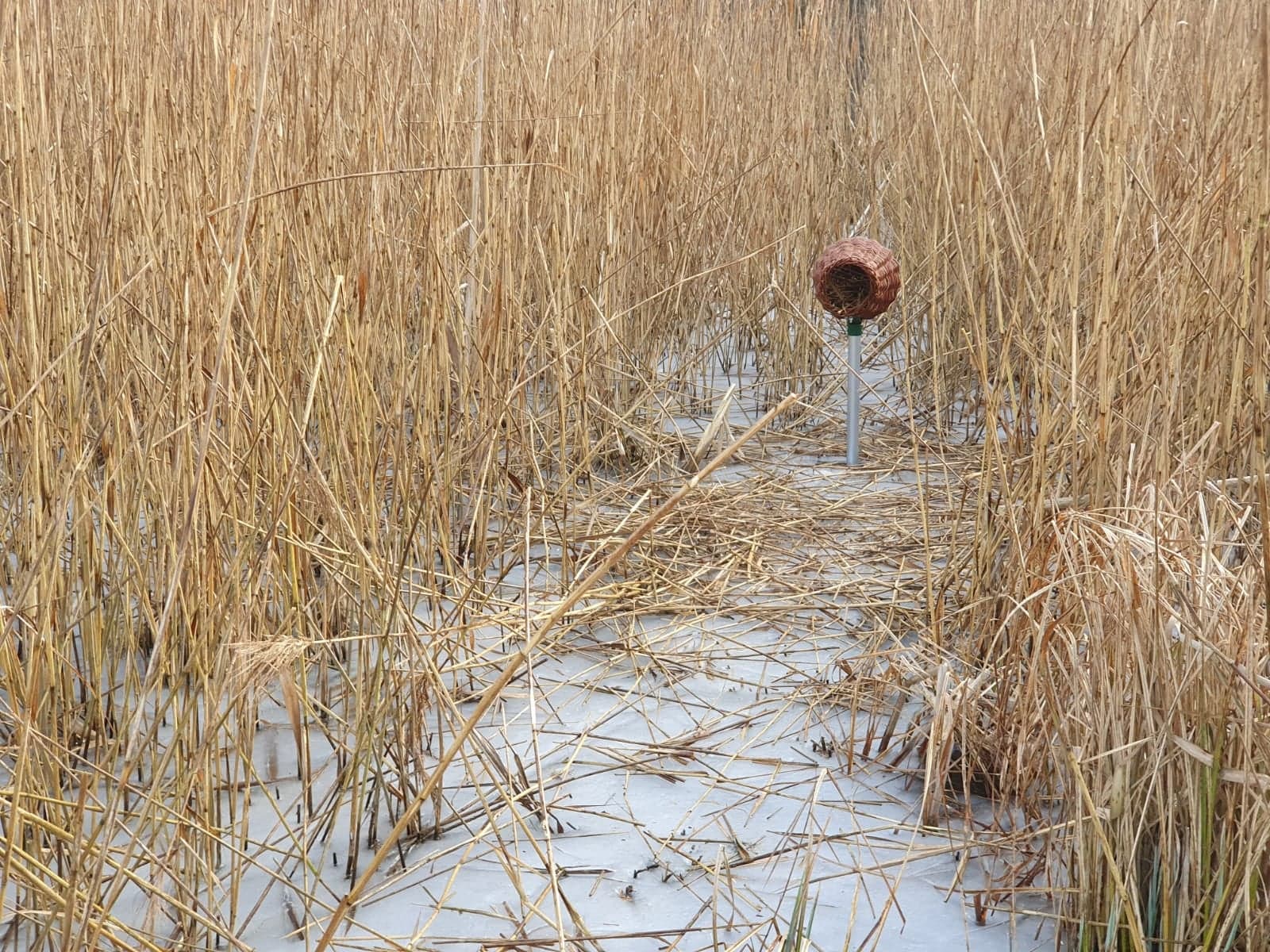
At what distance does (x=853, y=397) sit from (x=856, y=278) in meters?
0.27

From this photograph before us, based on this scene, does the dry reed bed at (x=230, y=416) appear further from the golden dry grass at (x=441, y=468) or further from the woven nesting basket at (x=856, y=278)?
the woven nesting basket at (x=856, y=278)

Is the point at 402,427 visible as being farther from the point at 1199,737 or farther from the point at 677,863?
the point at 1199,737

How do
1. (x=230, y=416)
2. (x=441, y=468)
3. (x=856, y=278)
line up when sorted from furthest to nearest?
(x=856, y=278) < (x=441, y=468) < (x=230, y=416)

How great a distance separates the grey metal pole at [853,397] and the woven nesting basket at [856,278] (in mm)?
34

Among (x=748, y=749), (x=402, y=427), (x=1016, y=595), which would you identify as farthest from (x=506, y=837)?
(x=1016, y=595)

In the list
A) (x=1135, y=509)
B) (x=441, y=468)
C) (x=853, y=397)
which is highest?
(x=1135, y=509)

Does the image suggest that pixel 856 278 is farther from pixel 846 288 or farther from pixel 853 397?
pixel 853 397

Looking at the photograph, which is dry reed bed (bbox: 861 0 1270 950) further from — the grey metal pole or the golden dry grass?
the grey metal pole

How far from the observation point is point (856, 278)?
2.81m

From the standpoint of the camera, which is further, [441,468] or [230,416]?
[441,468]

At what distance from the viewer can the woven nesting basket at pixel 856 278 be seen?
2744 mm

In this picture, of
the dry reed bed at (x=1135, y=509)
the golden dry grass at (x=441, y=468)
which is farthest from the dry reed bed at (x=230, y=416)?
the dry reed bed at (x=1135, y=509)

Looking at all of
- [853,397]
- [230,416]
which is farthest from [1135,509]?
[853,397]

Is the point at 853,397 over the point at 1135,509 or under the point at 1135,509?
under
